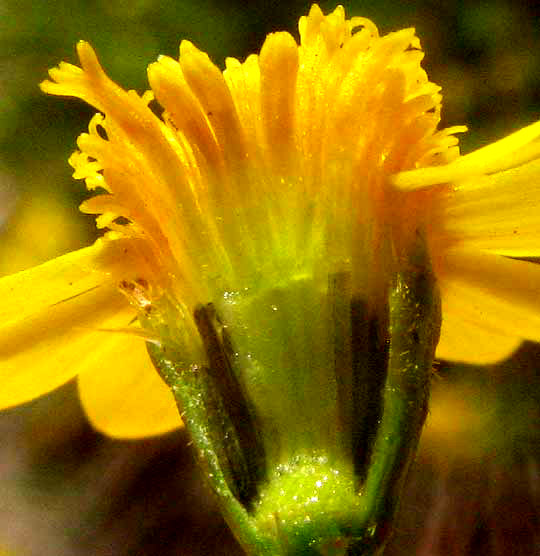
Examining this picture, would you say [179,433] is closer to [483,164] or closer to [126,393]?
[126,393]

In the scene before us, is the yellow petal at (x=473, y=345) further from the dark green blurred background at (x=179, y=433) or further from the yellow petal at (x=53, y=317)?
the dark green blurred background at (x=179, y=433)

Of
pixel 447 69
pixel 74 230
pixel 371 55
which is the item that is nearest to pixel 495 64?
pixel 447 69

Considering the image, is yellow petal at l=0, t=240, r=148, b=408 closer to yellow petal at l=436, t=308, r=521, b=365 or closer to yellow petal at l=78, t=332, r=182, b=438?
yellow petal at l=78, t=332, r=182, b=438

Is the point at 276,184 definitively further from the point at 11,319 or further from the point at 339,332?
the point at 11,319

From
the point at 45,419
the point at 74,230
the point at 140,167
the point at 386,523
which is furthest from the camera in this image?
the point at 45,419

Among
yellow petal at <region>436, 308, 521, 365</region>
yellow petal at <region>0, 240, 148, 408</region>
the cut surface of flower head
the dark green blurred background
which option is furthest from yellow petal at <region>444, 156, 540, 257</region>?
the dark green blurred background

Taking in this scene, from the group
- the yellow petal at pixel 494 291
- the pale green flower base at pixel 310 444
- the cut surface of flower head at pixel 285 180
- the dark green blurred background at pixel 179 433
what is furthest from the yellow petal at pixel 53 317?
the dark green blurred background at pixel 179 433
